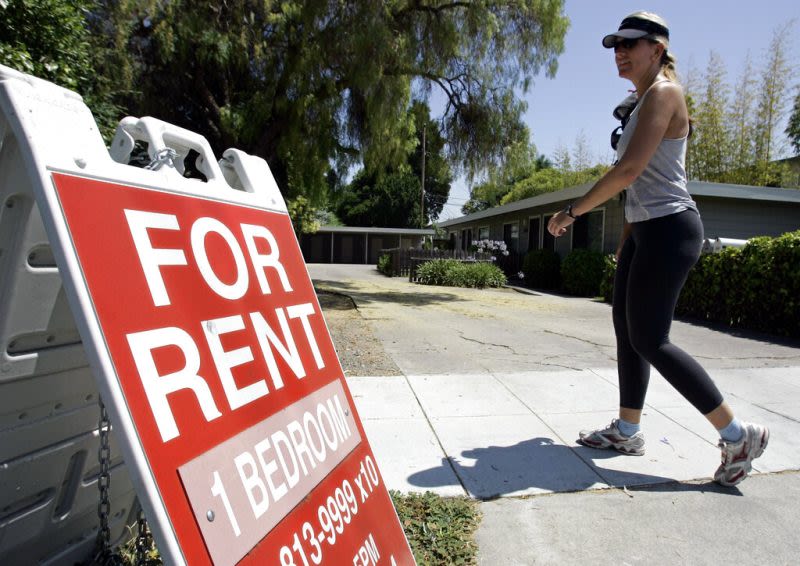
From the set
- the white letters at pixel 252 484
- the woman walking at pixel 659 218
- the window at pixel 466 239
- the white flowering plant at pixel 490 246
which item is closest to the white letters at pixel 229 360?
the white letters at pixel 252 484

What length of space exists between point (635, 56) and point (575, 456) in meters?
1.97

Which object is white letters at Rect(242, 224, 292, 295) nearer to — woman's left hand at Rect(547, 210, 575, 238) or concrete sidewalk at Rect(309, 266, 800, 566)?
concrete sidewalk at Rect(309, 266, 800, 566)

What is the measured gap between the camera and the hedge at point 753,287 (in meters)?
6.69

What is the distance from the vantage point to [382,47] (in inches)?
360

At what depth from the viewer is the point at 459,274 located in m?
15.3

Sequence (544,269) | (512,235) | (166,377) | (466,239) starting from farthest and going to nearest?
(466,239), (512,235), (544,269), (166,377)

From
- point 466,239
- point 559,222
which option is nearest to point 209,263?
point 559,222

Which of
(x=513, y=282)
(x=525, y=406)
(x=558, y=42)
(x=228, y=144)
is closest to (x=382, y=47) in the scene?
(x=228, y=144)

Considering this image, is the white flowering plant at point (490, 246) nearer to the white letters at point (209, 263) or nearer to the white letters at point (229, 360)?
the white letters at point (209, 263)

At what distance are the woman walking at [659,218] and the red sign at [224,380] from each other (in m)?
1.47

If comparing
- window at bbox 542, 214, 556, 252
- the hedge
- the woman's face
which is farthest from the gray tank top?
window at bbox 542, 214, 556, 252

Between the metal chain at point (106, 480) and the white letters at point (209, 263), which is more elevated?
the white letters at point (209, 263)

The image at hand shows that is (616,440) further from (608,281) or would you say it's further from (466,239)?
(466,239)

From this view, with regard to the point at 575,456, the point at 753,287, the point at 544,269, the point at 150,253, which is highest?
Answer: the point at 150,253
